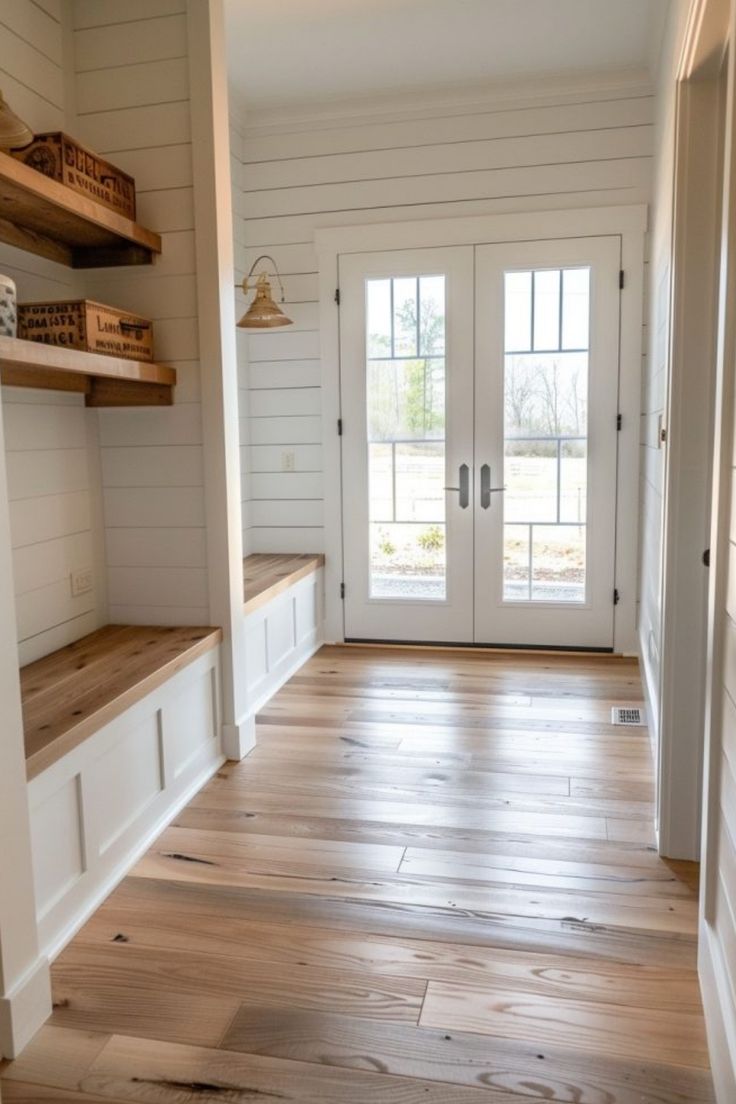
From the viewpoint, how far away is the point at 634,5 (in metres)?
3.47

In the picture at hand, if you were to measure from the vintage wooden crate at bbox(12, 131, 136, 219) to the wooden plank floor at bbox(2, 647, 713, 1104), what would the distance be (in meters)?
2.03

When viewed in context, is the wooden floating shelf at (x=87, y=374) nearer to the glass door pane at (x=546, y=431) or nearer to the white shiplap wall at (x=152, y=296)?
the white shiplap wall at (x=152, y=296)

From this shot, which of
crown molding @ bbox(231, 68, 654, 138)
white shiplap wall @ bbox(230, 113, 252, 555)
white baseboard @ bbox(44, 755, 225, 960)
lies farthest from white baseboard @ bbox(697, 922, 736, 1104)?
crown molding @ bbox(231, 68, 654, 138)

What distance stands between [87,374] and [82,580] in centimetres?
76

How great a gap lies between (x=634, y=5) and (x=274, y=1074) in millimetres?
3992

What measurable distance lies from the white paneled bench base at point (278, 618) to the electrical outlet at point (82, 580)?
67 cm

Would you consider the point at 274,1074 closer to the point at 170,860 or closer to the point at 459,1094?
the point at 459,1094

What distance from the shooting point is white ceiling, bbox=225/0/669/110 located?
11.4 feet

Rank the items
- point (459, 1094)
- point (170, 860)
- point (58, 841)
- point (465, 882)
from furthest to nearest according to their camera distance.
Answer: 1. point (170, 860)
2. point (465, 882)
3. point (58, 841)
4. point (459, 1094)

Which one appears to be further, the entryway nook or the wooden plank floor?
the entryway nook

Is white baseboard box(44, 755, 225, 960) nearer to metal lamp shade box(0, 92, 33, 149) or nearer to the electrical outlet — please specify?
the electrical outlet

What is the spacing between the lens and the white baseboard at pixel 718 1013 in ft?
4.81

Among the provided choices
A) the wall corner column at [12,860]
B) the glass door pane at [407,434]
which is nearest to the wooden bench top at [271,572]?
the glass door pane at [407,434]

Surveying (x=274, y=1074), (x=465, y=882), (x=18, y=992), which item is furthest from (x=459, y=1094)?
(x=18, y=992)
